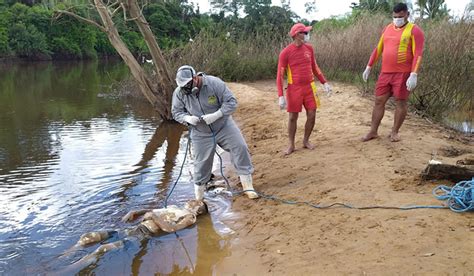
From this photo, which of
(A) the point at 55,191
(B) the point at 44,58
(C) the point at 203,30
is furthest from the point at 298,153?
(B) the point at 44,58

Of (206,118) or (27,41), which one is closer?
(206,118)

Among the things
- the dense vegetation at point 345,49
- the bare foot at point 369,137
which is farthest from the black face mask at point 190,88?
the dense vegetation at point 345,49

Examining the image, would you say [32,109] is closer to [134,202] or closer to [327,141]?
[134,202]

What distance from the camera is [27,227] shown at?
5.04m

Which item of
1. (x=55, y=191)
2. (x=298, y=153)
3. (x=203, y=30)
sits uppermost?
(x=203, y=30)

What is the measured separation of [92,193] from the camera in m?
6.20

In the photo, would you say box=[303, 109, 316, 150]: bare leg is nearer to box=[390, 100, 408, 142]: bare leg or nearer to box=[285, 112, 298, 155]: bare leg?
box=[285, 112, 298, 155]: bare leg

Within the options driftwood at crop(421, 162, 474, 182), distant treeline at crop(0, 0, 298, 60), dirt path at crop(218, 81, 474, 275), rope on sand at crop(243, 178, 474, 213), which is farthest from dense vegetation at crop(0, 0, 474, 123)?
rope on sand at crop(243, 178, 474, 213)

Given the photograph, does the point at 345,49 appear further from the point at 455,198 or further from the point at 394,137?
the point at 455,198

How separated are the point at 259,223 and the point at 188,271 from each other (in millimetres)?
1016

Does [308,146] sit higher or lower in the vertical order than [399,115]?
lower

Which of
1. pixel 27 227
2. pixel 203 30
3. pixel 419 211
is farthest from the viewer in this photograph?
pixel 203 30

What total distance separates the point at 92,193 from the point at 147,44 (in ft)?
19.8

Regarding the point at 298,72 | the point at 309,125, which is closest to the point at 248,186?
the point at 309,125
